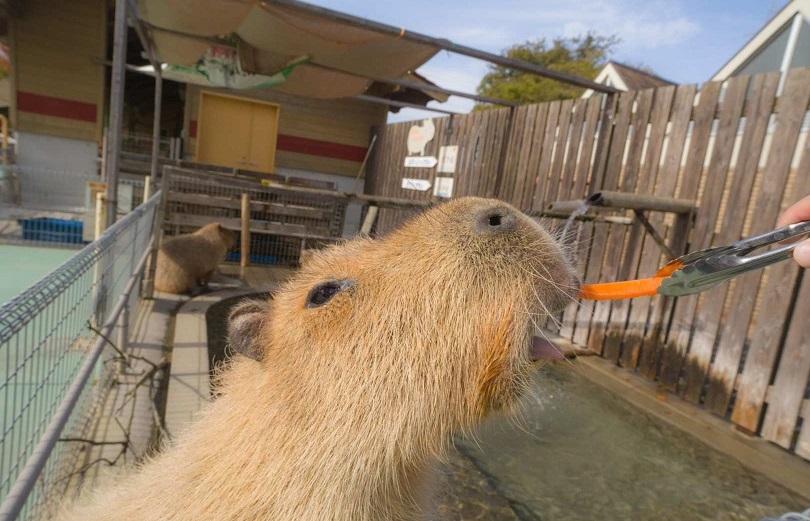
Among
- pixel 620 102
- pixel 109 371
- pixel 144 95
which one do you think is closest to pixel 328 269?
pixel 109 371

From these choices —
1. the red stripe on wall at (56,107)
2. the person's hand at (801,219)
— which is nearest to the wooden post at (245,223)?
the red stripe on wall at (56,107)

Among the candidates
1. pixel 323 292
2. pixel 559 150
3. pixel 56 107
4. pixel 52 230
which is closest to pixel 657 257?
pixel 559 150

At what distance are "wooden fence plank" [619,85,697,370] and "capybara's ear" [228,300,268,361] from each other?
463cm

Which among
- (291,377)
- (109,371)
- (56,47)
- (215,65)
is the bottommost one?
(109,371)

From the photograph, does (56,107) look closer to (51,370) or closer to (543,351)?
(51,370)

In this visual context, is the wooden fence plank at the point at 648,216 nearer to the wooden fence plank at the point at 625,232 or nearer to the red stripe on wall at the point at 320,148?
the wooden fence plank at the point at 625,232

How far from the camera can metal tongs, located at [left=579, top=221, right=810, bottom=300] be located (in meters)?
1.21

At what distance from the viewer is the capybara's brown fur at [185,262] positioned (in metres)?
6.95

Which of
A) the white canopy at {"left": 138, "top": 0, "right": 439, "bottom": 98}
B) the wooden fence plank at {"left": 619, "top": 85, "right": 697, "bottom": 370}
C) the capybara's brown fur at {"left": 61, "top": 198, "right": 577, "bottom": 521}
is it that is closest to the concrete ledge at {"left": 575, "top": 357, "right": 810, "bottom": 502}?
the wooden fence plank at {"left": 619, "top": 85, "right": 697, "bottom": 370}

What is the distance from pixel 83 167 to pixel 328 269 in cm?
1318

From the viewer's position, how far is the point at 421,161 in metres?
10.5

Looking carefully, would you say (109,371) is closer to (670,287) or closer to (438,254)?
(438,254)

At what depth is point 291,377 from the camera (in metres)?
1.42

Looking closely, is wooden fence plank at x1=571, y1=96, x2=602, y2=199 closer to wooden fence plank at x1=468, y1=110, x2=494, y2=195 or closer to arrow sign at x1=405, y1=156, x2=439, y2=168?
wooden fence plank at x1=468, y1=110, x2=494, y2=195
